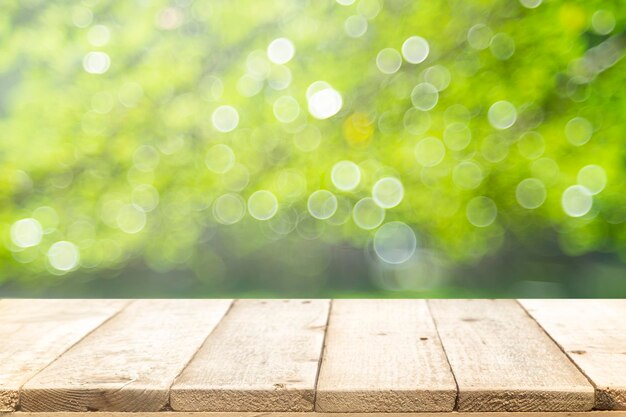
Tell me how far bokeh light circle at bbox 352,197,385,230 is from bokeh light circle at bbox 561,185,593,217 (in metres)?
0.57

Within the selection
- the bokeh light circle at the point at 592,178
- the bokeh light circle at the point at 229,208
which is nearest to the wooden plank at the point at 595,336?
the bokeh light circle at the point at 592,178

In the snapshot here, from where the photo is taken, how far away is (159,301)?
1.84 m

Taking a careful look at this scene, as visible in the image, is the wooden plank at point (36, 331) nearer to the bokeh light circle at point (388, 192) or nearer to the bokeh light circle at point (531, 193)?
the bokeh light circle at point (388, 192)

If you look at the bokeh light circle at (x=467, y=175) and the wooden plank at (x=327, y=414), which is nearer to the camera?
the wooden plank at (x=327, y=414)

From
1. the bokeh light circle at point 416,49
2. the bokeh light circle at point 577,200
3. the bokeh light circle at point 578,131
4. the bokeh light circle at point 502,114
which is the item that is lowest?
the bokeh light circle at point 577,200

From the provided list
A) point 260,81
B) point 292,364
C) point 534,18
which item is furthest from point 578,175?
point 292,364

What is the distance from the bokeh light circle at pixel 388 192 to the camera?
9.09 feet

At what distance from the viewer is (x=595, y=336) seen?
4.95 feet

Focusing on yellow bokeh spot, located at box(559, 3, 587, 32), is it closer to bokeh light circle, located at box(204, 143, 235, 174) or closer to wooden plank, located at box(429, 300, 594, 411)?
bokeh light circle, located at box(204, 143, 235, 174)

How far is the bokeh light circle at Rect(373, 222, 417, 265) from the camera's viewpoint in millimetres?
2807

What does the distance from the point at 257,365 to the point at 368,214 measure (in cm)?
150

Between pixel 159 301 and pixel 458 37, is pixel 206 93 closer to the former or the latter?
pixel 458 37

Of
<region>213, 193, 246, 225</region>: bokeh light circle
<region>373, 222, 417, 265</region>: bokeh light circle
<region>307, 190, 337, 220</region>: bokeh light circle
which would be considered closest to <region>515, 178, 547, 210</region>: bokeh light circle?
<region>373, 222, 417, 265</region>: bokeh light circle

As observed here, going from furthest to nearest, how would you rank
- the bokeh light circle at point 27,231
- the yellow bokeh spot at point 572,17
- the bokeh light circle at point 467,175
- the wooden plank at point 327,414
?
the bokeh light circle at point 27,231
the bokeh light circle at point 467,175
the yellow bokeh spot at point 572,17
the wooden plank at point 327,414
